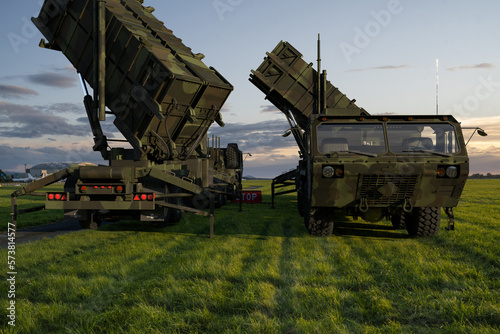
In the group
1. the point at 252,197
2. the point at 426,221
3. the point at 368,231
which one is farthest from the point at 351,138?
the point at 252,197

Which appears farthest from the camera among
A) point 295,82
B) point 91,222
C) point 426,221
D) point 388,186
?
point 295,82

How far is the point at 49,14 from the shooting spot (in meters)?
9.81

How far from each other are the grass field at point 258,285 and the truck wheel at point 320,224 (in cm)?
36

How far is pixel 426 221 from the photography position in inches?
326

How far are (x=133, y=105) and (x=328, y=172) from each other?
499cm

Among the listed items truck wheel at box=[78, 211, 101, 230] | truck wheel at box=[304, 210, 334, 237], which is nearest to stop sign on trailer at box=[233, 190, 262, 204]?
truck wheel at box=[78, 211, 101, 230]

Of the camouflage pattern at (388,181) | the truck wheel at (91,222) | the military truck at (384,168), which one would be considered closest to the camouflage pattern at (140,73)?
the truck wheel at (91,222)

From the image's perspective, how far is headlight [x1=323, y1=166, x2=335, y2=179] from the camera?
745cm

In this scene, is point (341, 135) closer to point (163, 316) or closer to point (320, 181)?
point (320, 181)

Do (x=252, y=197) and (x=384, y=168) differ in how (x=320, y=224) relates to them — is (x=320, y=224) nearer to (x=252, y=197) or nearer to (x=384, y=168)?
(x=384, y=168)

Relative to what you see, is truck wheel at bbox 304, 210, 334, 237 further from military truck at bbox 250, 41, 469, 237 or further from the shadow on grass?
the shadow on grass

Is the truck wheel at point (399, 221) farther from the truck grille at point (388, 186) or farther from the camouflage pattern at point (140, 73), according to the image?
the camouflage pattern at point (140, 73)

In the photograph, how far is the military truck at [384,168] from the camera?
7.45m

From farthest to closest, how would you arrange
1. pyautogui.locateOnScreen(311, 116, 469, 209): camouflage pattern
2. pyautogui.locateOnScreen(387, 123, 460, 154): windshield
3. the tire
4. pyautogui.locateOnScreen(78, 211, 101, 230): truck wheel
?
the tire
pyautogui.locateOnScreen(78, 211, 101, 230): truck wheel
pyautogui.locateOnScreen(387, 123, 460, 154): windshield
pyautogui.locateOnScreen(311, 116, 469, 209): camouflage pattern
